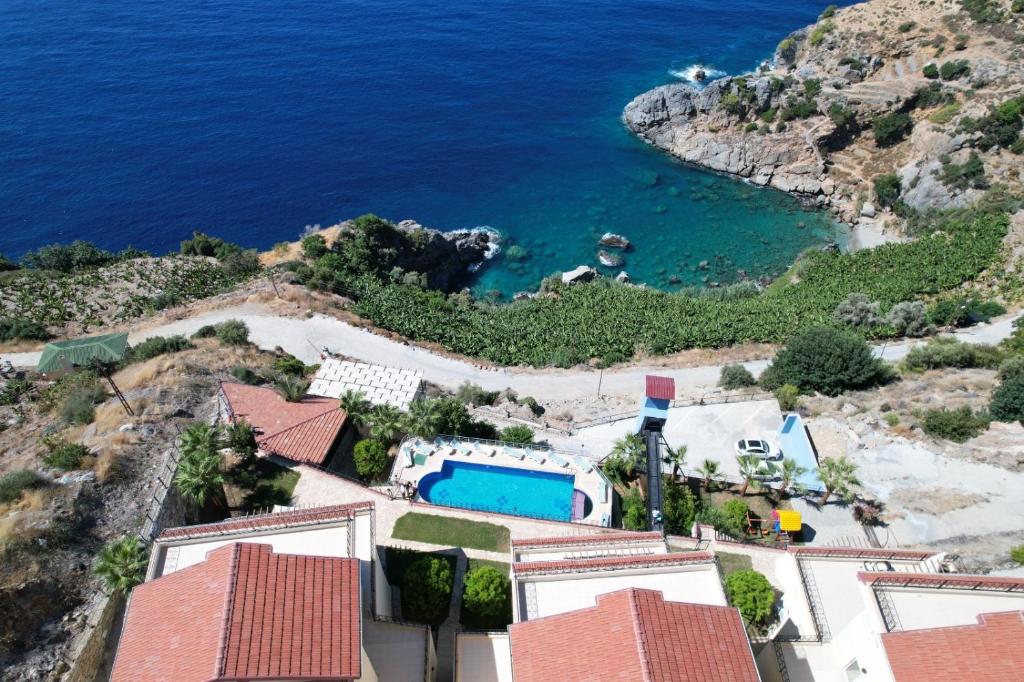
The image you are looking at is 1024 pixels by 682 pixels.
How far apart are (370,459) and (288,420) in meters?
Result: 6.69

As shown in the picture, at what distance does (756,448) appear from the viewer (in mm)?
38531

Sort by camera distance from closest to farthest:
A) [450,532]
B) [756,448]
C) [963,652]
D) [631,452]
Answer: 1. [963,652]
2. [450,532]
3. [631,452]
4. [756,448]

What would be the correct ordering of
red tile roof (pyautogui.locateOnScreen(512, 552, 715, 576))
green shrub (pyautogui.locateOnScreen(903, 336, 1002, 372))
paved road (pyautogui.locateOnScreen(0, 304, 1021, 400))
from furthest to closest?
paved road (pyautogui.locateOnScreen(0, 304, 1021, 400)) → green shrub (pyautogui.locateOnScreen(903, 336, 1002, 372)) → red tile roof (pyautogui.locateOnScreen(512, 552, 715, 576))

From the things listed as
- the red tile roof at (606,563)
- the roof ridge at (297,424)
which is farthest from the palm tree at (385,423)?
the red tile roof at (606,563)

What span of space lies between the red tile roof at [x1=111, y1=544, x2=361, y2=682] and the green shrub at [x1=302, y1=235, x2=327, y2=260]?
50243mm

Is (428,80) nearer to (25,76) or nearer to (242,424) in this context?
(25,76)

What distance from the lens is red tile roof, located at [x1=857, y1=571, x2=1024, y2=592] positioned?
2258 centimetres

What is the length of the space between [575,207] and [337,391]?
181 feet

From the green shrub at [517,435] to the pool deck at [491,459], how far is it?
41.7 inches

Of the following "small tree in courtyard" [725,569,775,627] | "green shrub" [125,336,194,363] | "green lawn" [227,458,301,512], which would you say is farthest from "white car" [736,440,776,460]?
"green shrub" [125,336,194,363]

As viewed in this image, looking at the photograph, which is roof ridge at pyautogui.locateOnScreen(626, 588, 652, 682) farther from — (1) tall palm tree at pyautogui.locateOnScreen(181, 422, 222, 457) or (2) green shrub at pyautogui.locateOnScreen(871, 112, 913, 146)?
(2) green shrub at pyautogui.locateOnScreen(871, 112, 913, 146)

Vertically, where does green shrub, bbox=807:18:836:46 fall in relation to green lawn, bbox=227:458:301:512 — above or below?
above

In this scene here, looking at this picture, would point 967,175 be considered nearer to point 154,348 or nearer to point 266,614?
point 266,614

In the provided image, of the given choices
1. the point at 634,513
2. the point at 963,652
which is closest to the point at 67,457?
the point at 634,513
